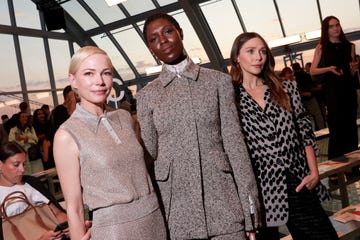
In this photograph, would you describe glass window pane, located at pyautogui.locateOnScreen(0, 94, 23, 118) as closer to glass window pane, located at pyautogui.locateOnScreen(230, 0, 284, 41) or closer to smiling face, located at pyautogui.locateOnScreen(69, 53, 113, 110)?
glass window pane, located at pyautogui.locateOnScreen(230, 0, 284, 41)

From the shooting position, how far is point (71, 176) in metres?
1.38

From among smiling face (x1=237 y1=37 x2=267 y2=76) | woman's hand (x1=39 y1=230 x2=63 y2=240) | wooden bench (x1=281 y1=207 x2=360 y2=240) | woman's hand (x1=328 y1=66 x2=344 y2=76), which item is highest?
smiling face (x1=237 y1=37 x2=267 y2=76)

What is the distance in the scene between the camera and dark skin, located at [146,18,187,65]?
1601 millimetres

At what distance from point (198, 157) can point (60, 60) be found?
16002mm

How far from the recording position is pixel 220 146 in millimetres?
1618

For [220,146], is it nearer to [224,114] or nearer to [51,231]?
[224,114]

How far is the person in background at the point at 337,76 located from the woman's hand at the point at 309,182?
7.51 ft

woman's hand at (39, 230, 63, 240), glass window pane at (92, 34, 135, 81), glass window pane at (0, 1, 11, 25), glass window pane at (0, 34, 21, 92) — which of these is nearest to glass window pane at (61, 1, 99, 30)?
glass window pane at (92, 34, 135, 81)

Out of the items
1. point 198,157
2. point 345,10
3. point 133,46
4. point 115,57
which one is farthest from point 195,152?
point 115,57

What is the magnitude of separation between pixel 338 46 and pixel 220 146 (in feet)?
9.74

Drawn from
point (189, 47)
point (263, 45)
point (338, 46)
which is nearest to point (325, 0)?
point (189, 47)

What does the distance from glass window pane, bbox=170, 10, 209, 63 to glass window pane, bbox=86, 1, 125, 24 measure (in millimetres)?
2371

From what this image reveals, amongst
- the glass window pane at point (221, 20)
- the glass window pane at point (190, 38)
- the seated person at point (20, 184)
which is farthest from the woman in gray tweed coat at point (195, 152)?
the glass window pane at point (221, 20)

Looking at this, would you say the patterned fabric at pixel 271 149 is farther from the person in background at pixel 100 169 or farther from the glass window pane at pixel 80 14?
the glass window pane at pixel 80 14
